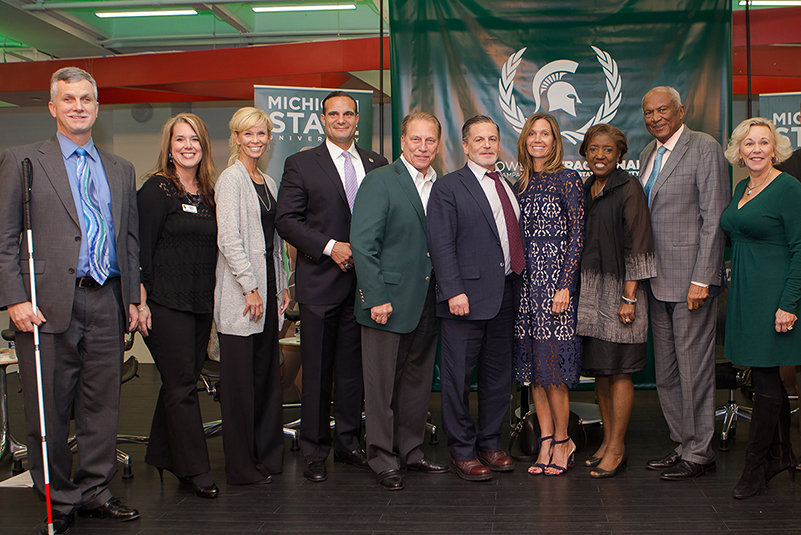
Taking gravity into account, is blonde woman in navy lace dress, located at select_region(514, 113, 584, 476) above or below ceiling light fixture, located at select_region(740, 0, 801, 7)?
below

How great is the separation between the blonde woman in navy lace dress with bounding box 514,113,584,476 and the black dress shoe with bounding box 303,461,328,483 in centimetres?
107

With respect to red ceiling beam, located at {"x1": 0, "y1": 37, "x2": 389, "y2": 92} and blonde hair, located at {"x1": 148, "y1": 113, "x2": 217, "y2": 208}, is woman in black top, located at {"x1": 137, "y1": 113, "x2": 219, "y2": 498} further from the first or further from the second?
red ceiling beam, located at {"x1": 0, "y1": 37, "x2": 389, "y2": 92}

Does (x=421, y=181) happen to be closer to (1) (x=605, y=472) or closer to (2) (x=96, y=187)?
(2) (x=96, y=187)

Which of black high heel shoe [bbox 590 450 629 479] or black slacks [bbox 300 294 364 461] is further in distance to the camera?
black slacks [bbox 300 294 364 461]

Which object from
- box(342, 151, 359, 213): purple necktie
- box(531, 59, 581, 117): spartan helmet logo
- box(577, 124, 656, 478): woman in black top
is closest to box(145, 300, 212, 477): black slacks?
box(342, 151, 359, 213): purple necktie

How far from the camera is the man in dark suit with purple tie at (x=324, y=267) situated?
133 inches

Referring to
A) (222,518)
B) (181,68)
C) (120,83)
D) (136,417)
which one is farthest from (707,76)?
(120,83)

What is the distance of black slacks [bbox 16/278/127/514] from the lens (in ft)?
8.75

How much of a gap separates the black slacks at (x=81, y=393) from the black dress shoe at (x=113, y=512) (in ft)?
0.11

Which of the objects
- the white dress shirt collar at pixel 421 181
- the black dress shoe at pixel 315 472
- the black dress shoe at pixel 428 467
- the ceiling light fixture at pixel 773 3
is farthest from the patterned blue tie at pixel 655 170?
the ceiling light fixture at pixel 773 3

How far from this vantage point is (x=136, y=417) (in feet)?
16.4

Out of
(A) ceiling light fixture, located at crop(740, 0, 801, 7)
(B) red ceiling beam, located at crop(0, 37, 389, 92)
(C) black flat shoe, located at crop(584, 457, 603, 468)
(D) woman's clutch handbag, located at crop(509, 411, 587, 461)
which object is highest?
(A) ceiling light fixture, located at crop(740, 0, 801, 7)

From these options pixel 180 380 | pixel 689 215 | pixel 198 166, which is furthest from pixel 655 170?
pixel 180 380

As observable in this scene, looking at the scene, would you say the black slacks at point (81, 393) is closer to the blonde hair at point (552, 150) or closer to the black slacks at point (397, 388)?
the black slacks at point (397, 388)
